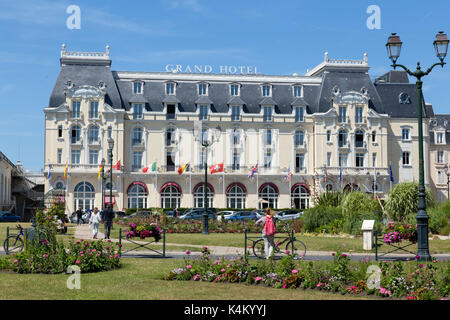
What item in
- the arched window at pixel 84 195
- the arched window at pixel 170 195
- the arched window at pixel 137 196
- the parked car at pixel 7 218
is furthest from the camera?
the arched window at pixel 170 195

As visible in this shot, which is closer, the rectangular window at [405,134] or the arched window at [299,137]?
the arched window at [299,137]

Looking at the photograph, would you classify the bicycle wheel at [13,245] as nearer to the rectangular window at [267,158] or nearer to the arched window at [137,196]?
the arched window at [137,196]

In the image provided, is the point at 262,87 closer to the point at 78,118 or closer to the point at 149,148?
→ the point at 149,148

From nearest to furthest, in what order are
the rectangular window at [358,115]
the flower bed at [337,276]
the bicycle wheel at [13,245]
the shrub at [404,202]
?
1. the flower bed at [337,276]
2. the bicycle wheel at [13,245]
3. the shrub at [404,202]
4. the rectangular window at [358,115]

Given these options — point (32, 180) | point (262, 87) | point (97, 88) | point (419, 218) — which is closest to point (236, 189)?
point (262, 87)

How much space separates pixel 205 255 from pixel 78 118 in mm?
52415

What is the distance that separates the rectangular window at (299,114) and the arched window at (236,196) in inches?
401

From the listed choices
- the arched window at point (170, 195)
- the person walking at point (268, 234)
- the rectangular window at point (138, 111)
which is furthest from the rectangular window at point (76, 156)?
the person walking at point (268, 234)

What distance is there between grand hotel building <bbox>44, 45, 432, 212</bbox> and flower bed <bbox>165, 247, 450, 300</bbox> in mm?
51548

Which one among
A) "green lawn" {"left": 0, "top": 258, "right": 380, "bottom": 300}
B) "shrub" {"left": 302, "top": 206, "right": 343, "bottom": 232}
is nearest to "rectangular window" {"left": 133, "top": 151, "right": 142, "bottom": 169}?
"shrub" {"left": 302, "top": 206, "right": 343, "bottom": 232}

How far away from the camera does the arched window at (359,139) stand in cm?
6938

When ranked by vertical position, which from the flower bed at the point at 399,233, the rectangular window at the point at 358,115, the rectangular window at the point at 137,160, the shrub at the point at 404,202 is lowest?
the flower bed at the point at 399,233

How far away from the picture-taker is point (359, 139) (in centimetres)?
6962

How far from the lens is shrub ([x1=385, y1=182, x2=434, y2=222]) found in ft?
116
